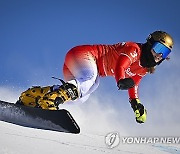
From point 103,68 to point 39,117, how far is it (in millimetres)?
1021

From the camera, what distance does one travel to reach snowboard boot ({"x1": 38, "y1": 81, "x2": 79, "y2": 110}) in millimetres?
2925

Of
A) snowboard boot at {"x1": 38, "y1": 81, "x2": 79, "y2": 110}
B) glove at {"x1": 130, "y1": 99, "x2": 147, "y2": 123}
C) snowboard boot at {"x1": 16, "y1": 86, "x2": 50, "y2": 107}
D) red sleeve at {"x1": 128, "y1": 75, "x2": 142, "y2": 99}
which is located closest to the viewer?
snowboard boot at {"x1": 38, "y1": 81, "x2": 79, "y2": 110}

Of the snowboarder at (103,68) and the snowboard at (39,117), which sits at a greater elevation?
the snowboarder at (103,68)

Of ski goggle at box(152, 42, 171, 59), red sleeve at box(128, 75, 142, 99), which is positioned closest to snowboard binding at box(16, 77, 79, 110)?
red sleeve at box(128, 75, 142, 99)

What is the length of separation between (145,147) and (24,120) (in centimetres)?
338

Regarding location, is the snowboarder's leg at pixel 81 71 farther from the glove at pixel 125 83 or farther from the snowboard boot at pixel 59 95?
the glove at pixel 125 83

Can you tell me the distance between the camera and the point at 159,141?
15.0 ft

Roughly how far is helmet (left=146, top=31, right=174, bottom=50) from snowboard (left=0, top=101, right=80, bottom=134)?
4.25 feet

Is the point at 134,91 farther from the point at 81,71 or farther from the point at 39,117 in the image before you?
the point at 39,117

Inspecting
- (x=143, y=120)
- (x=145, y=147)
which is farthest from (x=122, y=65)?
(x=145, y=147)

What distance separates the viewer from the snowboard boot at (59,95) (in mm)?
2925

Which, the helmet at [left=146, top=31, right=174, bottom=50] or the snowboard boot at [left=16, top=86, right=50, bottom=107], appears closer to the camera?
the snowboard boot at [left=16, top=86, right=50, bottom=107]
